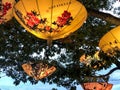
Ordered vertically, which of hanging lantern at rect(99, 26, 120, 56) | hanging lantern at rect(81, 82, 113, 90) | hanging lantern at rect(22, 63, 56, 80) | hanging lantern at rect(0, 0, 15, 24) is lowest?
hanging lantern at rect(81, 82, 113, 90)

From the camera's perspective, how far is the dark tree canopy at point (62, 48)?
632 centimetres

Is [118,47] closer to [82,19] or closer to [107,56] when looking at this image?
[107,56]

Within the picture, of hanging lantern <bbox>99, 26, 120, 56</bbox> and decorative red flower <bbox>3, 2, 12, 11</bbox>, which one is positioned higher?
decorative red flower <bbox>3, 2, 12, 11</bbox>

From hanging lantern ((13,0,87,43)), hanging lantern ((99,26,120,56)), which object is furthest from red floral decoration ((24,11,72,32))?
hanging lantern ((99,26,120,56))

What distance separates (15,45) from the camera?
731 centimetres

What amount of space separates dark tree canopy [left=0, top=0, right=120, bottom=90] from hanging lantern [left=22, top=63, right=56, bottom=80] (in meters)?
0.32

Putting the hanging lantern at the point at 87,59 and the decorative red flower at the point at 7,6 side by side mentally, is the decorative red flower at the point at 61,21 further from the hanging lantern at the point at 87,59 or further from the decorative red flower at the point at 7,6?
the hanging lantern at the point at 87,59

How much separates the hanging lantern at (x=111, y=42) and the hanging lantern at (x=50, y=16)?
62cm

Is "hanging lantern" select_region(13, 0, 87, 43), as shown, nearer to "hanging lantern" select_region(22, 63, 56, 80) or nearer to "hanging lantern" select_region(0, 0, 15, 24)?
"hanging lantern" select_region(0, 0, 15, 24)

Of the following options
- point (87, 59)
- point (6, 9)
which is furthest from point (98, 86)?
point (6, 9)

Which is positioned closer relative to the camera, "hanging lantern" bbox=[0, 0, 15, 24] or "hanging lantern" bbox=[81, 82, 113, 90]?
"hanging lantern" bbox=[0, 0, 15, 24]

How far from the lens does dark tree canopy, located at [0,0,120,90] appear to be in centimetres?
632

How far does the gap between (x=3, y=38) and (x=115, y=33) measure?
3.02m

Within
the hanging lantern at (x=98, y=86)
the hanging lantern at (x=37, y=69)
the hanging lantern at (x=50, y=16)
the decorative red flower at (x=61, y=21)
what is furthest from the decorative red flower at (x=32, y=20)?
the hanging lantern at (x=37, y=69)
